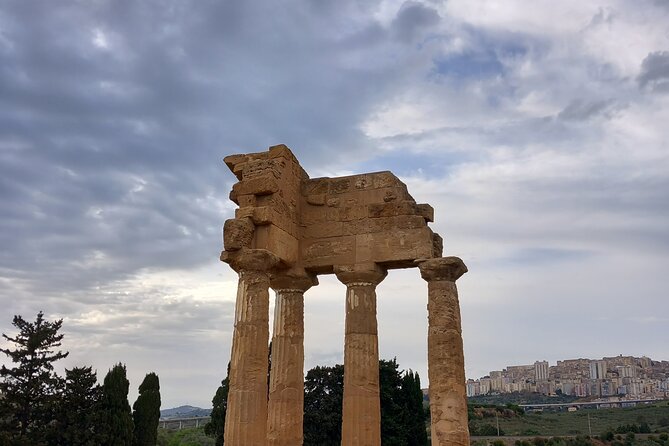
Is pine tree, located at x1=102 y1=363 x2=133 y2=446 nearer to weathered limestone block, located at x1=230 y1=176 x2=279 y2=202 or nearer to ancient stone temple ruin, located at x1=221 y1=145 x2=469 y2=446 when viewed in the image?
ancient stone temple ruin, located at x1=221 y1=145 x2=469 y2=446

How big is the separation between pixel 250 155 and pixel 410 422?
27348 mm

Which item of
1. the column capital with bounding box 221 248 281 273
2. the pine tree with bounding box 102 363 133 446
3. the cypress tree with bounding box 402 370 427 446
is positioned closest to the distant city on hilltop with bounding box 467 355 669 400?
the cypress tree with bounding box 402 370 427 446

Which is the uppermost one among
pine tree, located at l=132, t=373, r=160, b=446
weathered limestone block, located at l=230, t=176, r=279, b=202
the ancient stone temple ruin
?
weathered limestone block, located at l=230, t=176, r=279, b=202

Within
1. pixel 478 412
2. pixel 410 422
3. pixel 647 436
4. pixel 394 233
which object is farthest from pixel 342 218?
pixel 478 412

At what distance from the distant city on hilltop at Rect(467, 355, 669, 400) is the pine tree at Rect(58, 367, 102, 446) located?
347 feet

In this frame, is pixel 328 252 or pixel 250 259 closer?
pixel 250 259

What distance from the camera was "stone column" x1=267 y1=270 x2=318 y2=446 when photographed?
57.2ft

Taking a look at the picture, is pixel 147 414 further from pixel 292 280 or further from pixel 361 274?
pixel 361 274

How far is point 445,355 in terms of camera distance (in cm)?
1577

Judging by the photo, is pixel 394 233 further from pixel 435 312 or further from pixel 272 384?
pixel 272 384

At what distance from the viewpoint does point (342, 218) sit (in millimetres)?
18391

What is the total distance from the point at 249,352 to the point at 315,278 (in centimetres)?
426

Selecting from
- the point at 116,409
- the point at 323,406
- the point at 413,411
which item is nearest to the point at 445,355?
the point at 323,406

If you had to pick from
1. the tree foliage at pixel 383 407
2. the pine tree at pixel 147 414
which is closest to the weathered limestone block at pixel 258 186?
the tree foliage at pixel 383 407
